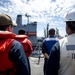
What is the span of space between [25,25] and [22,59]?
A: 46209mm

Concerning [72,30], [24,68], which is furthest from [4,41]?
[72,30]

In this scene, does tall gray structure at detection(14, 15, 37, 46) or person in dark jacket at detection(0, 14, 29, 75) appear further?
tall gray structure at detection(14, 15, 37, 46)

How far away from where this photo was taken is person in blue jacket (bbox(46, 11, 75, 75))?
10.3 ft

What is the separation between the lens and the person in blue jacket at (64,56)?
315 cm

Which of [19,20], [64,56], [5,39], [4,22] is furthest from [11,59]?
[19,20]

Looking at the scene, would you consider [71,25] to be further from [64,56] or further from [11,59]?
[11,59]

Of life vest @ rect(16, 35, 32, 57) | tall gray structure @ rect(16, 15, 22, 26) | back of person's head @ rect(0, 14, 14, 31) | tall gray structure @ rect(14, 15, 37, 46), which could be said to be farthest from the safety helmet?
tall gray structure @ rect(16, 15, 22, 26)

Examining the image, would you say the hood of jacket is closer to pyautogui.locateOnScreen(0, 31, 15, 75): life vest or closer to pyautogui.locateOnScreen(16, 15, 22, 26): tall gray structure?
pyautogui.locateOnScreen(0, 31, 15, 75): life vest

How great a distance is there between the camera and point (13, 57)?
9.46 feet

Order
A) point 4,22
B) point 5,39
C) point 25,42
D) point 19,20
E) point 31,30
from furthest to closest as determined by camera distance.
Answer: point 19,20 → point 31,30 → point 25,42 → point 4,22 → point 5,39

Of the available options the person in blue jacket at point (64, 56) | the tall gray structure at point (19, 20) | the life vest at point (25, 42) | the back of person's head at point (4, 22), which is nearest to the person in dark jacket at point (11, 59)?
the back of person's head at point (4, 22)

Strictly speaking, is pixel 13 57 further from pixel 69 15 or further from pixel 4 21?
pixel 69 15

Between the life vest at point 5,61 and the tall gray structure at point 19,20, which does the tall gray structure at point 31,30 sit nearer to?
the tall gray structure at point 19,20

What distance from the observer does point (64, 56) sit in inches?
124
